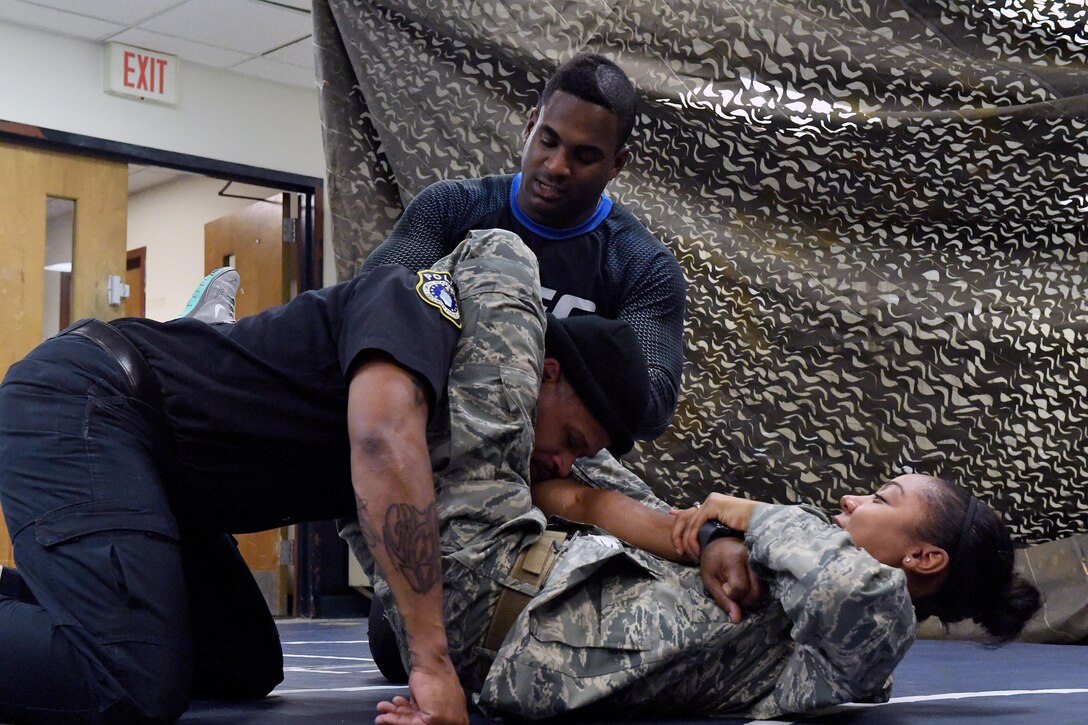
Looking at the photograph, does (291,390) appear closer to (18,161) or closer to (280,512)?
(280,512)

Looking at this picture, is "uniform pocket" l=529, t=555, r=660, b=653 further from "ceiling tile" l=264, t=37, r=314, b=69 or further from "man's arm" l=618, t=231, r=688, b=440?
"ceiling tile" l=264, t=37, r=314, b=69

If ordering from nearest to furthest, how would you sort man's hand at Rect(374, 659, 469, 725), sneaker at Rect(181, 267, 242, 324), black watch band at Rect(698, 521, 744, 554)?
man's hand at Rect(374, 659, 469, 725) < black watch band at Rect(698, 521, 744, 554) < sneaker at Rect(181, 267, 242, 324)

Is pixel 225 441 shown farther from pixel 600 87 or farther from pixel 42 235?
pixel 42 235

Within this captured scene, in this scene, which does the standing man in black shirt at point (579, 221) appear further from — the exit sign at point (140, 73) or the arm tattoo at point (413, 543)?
the exit sign at point (140, 73)

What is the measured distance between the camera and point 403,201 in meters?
3.81

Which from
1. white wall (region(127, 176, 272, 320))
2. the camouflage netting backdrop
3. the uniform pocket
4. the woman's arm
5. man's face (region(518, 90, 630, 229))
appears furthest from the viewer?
white wall (region(127, 176, 272, 320))

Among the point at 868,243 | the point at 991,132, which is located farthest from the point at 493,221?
the point at 991,132

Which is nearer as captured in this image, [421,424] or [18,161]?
[421,424]

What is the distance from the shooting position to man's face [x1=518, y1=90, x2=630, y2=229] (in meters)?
2.32

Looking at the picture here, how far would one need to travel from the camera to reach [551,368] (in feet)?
5.52

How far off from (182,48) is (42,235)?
3.24 ft

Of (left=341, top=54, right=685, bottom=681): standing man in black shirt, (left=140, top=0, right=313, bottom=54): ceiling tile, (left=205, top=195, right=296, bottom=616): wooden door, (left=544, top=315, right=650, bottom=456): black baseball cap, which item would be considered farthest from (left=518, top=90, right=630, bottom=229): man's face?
(left=205, top=195, right=296, bottom=616): wooden door

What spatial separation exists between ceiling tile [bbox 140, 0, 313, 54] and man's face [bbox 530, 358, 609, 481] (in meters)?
3.49

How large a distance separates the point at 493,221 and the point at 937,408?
177 cm
